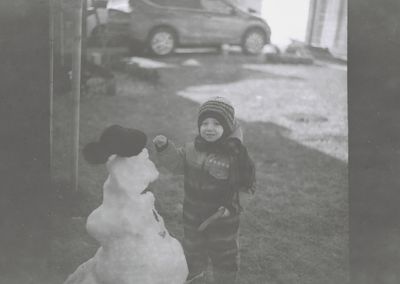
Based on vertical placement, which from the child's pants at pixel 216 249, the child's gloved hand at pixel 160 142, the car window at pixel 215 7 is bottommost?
the child's pants at pixel 216 249

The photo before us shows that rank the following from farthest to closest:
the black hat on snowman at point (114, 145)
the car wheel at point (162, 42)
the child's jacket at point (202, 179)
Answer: the car wheel at point (162, 42)
the child's jacket at point (202, 179)
the black hat on snowman at point (114, 145)

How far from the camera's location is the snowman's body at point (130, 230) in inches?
88.0

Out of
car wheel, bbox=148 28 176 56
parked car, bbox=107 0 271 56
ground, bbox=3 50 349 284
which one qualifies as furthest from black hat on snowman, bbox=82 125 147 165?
car wheel, bbox=148 28 176 56

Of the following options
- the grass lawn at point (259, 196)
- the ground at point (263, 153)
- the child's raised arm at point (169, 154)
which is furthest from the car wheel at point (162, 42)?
the child's raised arm at point (169, 154)

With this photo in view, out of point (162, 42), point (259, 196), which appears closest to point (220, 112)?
point (259, 196)

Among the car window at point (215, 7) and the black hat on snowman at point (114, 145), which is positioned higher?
the car window at point (215, 7)

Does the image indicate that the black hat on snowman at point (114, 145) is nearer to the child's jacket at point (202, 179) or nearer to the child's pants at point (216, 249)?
the child's jacket at point (202, 179)

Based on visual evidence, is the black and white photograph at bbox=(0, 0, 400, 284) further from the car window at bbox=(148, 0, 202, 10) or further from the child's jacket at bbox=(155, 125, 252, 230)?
the car window at bbox=(148, 0, 202, 10)

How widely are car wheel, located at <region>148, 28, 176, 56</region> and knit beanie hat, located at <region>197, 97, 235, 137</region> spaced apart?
5479 millimetres

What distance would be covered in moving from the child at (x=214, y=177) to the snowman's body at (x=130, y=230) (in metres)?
0.23

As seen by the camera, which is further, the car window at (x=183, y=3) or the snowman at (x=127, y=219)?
the car window at (x=183, y=3)

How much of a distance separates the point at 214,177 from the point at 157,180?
5.09 feet

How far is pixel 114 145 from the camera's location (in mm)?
2180

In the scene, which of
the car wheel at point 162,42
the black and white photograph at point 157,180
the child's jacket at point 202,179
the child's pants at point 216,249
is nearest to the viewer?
the black and white photograph at point 157,180
